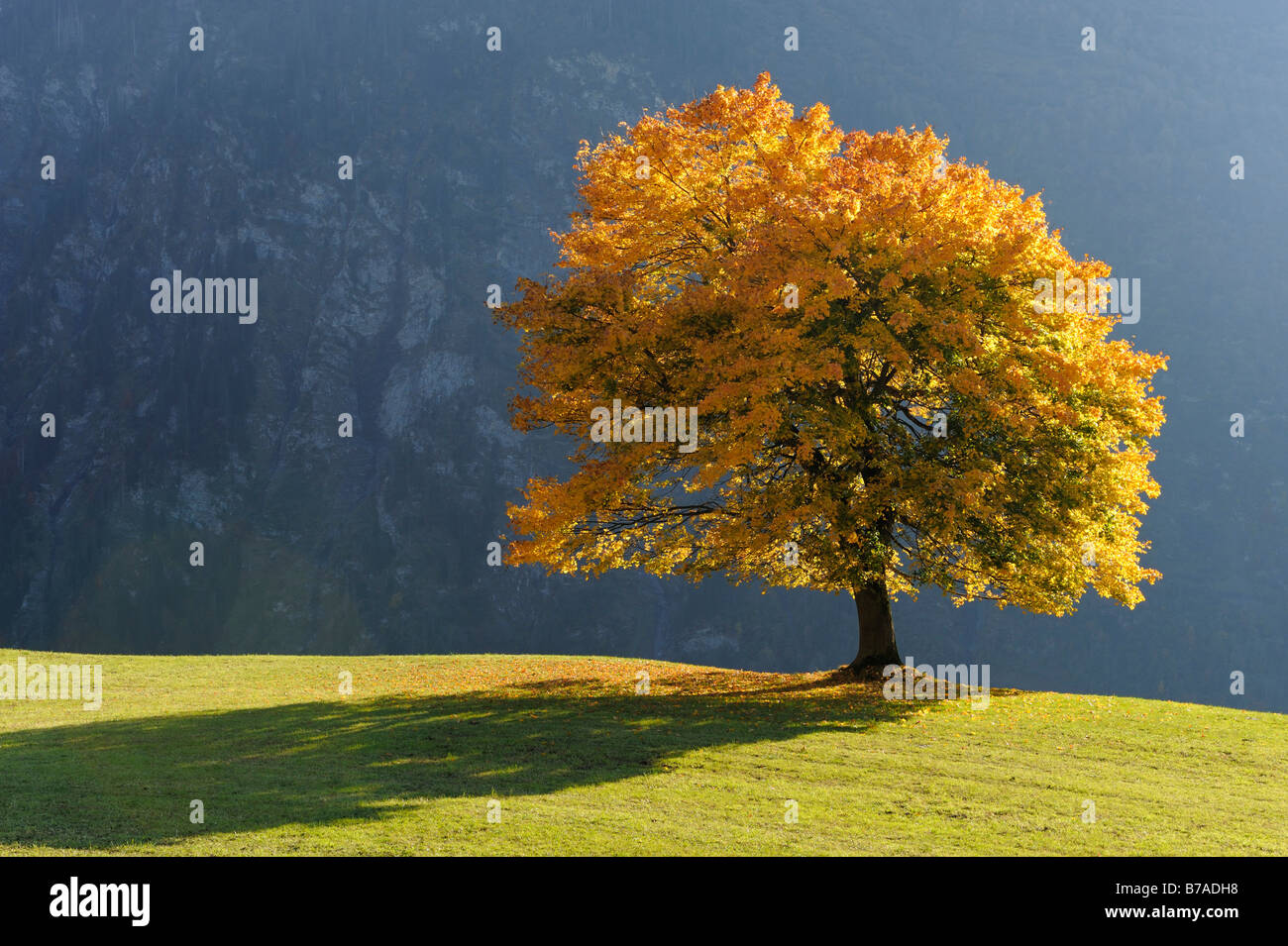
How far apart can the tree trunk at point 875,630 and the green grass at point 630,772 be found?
3.35ft

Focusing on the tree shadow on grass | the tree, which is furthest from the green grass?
the tree

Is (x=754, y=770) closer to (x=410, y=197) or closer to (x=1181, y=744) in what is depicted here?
(x=1181, y=744)

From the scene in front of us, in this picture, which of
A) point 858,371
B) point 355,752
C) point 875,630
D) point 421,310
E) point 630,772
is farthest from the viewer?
point 421,310

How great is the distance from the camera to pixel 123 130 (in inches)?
5832

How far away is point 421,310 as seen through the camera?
139000 millimetres

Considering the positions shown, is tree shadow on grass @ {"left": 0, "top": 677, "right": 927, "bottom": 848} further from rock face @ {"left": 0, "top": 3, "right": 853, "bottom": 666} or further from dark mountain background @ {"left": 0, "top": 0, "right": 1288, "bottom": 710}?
rock face @ {"left": 0, "top": 3, "right": 853, "bottom": 666}

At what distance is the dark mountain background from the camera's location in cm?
12181

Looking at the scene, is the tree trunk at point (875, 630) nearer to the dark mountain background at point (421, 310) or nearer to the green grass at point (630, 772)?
the green grass at point (630, 772)

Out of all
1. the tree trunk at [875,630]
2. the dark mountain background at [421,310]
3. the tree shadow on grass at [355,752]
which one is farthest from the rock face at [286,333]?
the tree shadow on grass at [355,752]

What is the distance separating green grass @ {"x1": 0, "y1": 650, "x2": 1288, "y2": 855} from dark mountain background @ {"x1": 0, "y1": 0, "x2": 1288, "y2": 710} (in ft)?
323

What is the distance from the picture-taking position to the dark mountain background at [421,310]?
121812 mm

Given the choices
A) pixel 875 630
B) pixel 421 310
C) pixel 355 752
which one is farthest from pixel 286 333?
pixel 355 752

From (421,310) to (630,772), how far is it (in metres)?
130

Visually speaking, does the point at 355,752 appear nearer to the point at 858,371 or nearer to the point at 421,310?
the point at 858,371
